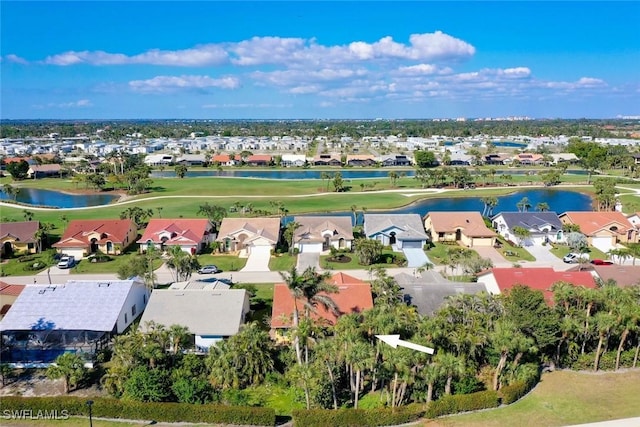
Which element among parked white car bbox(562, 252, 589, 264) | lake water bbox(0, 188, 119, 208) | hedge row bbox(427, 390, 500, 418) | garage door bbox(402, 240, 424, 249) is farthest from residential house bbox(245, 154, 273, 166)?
hedge row bbox(427, 390, 500, 418)

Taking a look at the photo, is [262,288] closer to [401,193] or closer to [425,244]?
[425,244]

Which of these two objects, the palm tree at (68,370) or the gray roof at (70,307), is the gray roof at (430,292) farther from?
the palm tree at (68,370)

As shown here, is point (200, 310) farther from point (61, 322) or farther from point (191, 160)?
point (191, 160)

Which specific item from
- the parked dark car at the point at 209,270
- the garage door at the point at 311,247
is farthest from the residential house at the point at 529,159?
the parked dark car at the point at 209,270

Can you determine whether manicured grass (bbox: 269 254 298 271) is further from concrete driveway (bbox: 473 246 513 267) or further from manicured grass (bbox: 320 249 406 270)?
concrete driveway (bbox: 473 246 513 267)
